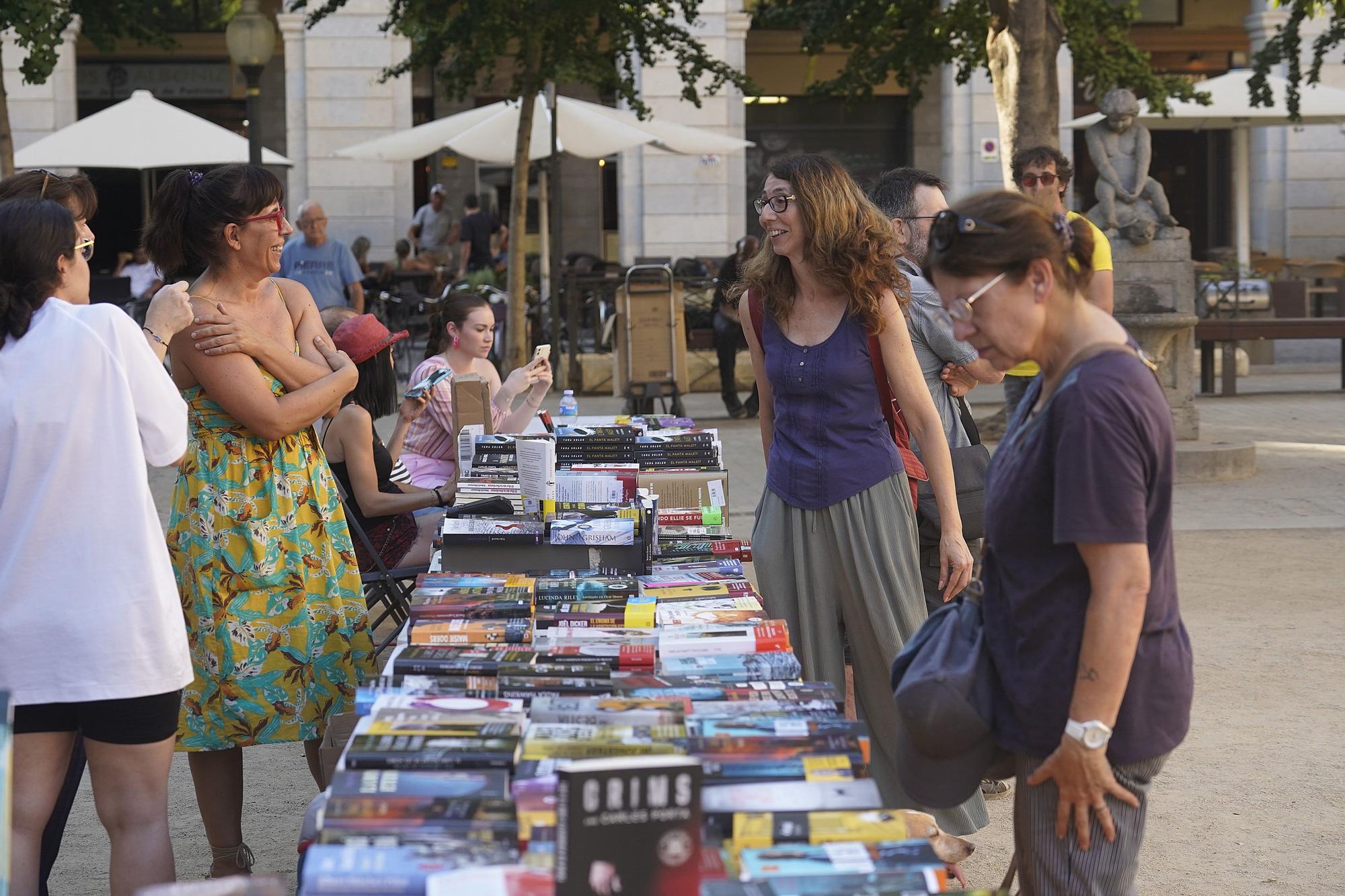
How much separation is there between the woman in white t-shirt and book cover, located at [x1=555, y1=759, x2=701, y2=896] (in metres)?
1.33

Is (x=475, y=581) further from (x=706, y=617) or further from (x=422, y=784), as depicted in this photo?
(x=422, y=784)

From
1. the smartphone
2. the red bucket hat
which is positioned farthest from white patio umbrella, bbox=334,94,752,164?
the red bucket hat

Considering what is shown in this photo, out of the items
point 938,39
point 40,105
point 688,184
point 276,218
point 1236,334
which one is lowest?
point 1236,334

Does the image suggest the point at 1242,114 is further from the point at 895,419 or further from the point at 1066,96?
the point at 895,419

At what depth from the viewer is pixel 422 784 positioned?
2293 mm

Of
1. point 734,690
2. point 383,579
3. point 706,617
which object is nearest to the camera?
point 734,690

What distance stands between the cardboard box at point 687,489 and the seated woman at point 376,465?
1.31 m

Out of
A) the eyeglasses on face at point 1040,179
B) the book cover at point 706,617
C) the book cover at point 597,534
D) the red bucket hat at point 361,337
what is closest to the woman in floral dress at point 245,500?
the book cover at point 597,534

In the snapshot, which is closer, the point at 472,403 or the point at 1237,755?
the point at 1237,755

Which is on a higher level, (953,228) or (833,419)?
(953,228)

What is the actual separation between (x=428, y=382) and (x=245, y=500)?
2.35 m

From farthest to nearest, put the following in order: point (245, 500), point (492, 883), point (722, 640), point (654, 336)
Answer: point (654, 336), point (245, 500), point (722, 640), point (492, 883)

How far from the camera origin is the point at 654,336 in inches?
520

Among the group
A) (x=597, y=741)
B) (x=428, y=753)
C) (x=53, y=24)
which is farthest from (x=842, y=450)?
(x=53, y=24)
